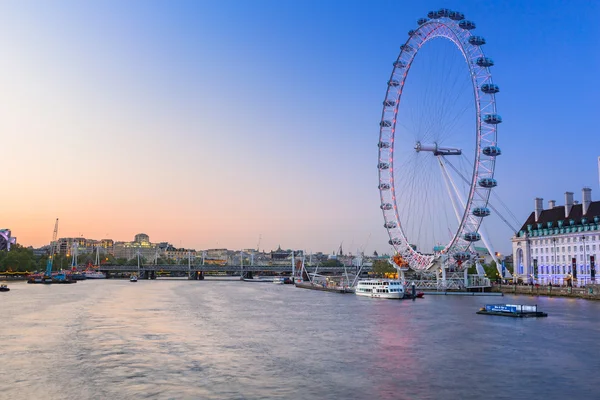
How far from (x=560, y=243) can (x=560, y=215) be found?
6468 millimetres

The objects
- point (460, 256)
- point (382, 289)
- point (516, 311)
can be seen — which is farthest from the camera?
point (382, 289)

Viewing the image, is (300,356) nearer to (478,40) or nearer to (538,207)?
(478,40)

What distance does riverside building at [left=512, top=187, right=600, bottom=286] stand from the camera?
9225 centimetres

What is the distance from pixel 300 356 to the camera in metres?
33.8

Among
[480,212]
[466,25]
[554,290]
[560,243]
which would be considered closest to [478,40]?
[466,25]

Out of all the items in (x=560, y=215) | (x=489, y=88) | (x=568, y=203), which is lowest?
(x=560, y=215)

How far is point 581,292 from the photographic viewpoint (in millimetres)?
77938

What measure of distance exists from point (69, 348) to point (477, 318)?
34.4m

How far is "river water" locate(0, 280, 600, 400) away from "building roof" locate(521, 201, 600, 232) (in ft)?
138

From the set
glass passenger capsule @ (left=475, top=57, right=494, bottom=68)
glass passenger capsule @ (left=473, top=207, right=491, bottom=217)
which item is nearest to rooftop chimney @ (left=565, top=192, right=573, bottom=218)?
glass passenger capsule @ (left=473, top=207, right=491, bottom=217)

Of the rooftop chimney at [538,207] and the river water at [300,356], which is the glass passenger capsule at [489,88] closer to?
the river water at [300,356]

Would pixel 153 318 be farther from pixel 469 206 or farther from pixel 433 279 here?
pixel 433 279

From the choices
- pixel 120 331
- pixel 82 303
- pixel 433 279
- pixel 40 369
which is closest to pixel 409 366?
pixel 40 369

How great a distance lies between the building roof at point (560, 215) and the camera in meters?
95.0
